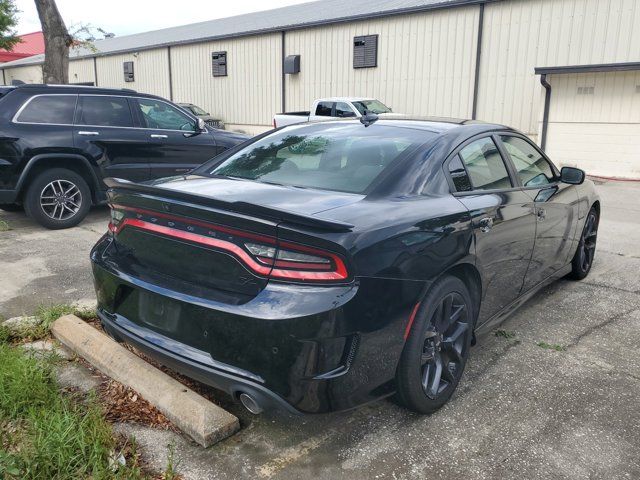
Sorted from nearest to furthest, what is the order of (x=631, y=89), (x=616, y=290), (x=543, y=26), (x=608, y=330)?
(x=608, y=330) < (x=616, y=290) < (x=631, y=89) < (x=543, y=26)

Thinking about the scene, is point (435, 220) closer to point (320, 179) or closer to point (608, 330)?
point (320, 179)

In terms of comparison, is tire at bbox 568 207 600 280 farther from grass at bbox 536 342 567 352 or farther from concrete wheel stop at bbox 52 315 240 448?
concrete wheel stop at bbox 52 315 240 448

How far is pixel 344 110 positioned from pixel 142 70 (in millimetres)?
16837

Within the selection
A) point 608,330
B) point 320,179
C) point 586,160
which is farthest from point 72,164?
point 586,160

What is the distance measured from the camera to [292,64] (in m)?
20.5

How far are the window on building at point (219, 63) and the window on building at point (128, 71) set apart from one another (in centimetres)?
706

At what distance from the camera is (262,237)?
7.80ft

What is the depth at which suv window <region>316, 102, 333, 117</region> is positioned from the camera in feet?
52.2

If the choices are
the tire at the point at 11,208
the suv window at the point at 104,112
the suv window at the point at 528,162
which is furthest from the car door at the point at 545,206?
the tire at the point at 11,208

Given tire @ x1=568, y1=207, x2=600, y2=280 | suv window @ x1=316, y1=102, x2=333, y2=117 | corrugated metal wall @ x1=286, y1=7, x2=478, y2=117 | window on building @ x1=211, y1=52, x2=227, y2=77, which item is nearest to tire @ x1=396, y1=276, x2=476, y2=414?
tire @ x1=568, y1=207, x2=600, y2=280

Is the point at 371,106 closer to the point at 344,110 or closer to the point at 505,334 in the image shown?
the point at 344,110

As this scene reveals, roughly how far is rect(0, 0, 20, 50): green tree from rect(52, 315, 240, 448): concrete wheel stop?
27458 millimetres

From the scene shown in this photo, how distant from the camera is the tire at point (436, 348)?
269 cm

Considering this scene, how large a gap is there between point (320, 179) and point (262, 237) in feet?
2.91
